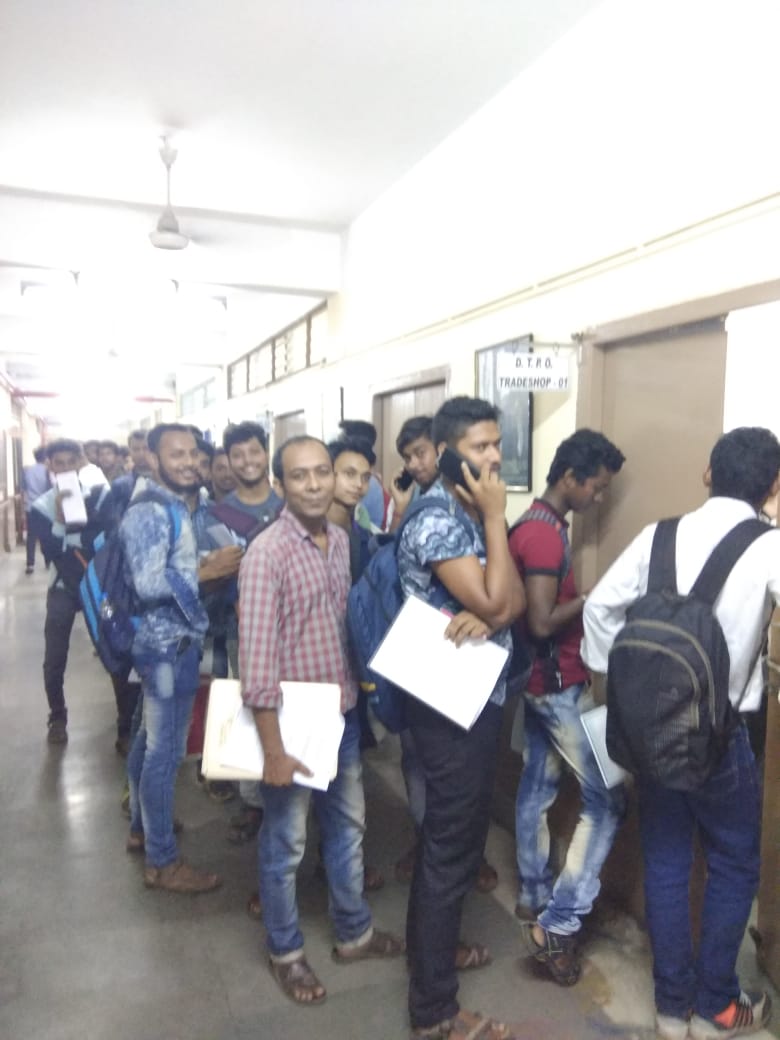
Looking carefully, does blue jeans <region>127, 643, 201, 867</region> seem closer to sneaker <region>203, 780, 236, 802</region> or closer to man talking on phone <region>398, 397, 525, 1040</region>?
sneaker <region>203, 780, 236, 802</region>

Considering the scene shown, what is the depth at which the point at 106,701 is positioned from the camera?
4.68 metres

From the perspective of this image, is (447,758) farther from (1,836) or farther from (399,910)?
(1,836)

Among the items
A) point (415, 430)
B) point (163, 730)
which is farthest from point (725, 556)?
point (163, 730)

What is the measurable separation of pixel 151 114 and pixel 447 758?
337 centimetres

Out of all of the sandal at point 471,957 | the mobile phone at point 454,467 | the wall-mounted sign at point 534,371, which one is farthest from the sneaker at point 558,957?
the wall-mounted sign at point 534,371

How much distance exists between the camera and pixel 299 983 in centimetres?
207

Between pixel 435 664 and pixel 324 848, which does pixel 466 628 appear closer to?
pixel 435 664

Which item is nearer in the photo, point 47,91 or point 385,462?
point 47,91

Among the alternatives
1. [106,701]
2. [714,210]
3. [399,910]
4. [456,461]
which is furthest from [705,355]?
[106,701]

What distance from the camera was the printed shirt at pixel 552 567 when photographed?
7.03ft

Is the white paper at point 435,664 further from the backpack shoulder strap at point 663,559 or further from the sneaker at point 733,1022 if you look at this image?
the sneaker at point 733,1022

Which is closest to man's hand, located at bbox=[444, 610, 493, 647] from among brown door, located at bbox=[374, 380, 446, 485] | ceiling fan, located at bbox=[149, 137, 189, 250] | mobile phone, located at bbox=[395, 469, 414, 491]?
mobile phone, located at bbox=[395, 469, 414, 491]

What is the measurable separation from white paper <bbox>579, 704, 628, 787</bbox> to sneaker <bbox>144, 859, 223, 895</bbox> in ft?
4.65

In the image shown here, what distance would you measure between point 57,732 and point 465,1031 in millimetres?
2822
